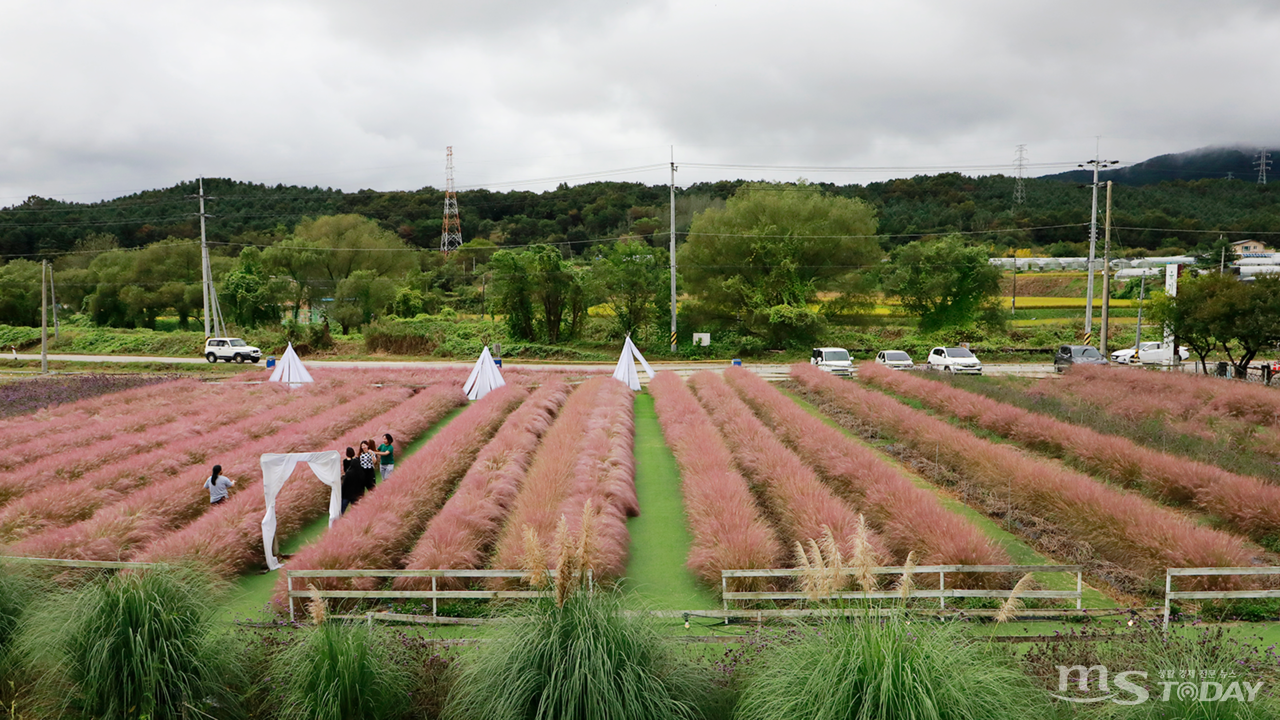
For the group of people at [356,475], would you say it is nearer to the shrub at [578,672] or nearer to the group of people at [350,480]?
the group of people at [350,480]

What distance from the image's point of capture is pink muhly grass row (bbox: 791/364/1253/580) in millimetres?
8758

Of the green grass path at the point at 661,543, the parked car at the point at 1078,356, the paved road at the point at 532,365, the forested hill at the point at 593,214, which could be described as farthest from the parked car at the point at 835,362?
the forested hill at the point at 593,214

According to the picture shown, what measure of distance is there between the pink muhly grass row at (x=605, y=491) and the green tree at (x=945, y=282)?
31441 millimetres

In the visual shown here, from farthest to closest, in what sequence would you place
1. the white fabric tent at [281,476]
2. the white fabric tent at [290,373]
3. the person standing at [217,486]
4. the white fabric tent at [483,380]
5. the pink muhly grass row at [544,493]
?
the white fabric tent at [290,373] → the white fabric tent at [483,380] → the person standing at [217,486] → the white fabric tent at [281,476] → the pink muhly grass row at [544,493]

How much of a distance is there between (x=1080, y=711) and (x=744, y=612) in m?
3.02

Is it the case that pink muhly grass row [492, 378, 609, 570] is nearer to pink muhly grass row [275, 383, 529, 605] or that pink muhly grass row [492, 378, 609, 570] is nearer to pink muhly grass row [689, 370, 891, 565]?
pink muhly grass row [275, 383, 529, 605]

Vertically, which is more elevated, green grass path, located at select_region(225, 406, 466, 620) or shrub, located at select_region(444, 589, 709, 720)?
shrub, located at select_region(444, 589, 709, 720)

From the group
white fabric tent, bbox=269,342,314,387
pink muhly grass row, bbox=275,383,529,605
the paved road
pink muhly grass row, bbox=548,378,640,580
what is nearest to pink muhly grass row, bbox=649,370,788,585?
pink muhly grass row, bbox=548,378,640,580

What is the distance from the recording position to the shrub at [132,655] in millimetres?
5812

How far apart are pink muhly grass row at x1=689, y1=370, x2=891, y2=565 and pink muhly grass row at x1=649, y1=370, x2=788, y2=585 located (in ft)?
1.02

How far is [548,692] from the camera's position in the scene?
202 inches

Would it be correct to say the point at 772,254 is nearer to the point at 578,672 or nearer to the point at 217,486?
the point at 217,486

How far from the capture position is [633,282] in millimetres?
42625

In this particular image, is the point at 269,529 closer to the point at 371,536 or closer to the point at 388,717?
the point at 371,536
